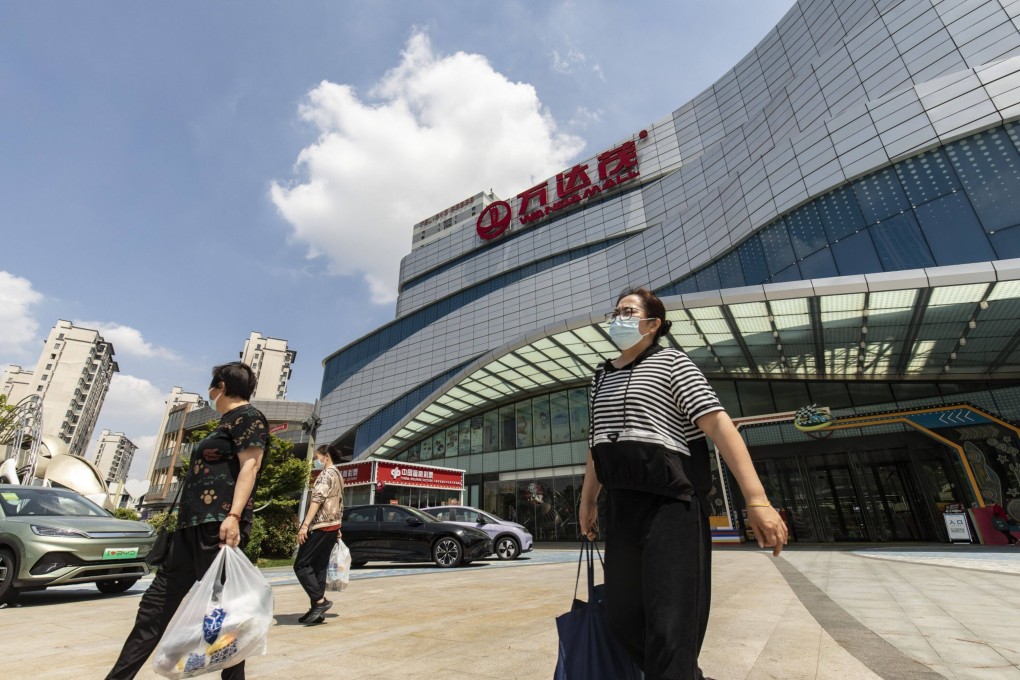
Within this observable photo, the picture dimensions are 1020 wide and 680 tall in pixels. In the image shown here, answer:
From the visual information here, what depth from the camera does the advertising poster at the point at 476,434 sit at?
88.4 feet

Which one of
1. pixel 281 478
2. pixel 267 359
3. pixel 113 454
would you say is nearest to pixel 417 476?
pixel 281 478

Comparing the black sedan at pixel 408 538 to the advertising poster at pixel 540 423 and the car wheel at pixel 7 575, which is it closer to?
the car wheel at pixel 7 575

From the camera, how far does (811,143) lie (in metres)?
18.9

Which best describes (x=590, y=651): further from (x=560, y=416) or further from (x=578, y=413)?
(x=560, y=416)

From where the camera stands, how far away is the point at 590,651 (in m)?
1.65

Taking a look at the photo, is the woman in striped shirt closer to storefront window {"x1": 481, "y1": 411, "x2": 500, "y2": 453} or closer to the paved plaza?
the paved plaza

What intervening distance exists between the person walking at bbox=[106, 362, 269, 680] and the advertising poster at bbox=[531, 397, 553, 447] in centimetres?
2233

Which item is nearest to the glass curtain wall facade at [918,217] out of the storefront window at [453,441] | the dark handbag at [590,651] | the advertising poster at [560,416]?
the advertising poster at [560,416]

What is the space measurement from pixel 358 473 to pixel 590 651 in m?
19.2

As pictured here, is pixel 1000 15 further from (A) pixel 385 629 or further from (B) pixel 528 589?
(A) pixel 385 629

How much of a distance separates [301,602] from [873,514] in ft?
62.2

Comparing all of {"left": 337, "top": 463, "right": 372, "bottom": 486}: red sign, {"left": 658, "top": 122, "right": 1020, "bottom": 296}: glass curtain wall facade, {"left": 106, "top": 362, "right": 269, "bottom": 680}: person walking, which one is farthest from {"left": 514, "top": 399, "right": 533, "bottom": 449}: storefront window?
{"left": 106, "top": 362, "right": 269, "bottom": 680}: person walking

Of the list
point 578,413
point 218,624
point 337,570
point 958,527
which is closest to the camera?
point 218,624

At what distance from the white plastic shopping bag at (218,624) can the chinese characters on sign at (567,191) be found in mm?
34652
